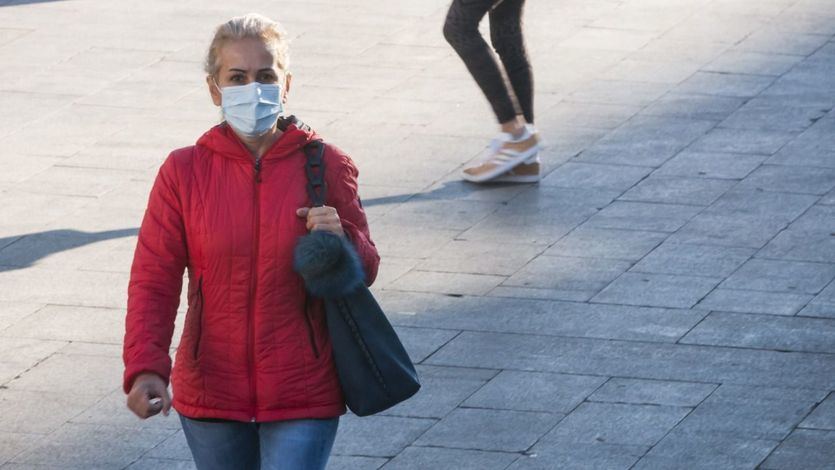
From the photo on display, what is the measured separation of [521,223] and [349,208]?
13.0 ft

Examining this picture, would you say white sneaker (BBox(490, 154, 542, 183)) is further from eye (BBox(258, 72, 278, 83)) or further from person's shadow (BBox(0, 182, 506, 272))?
eye (BBox(258, 72, 278, 83))

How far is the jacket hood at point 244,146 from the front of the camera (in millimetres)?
3871

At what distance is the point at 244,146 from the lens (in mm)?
3910

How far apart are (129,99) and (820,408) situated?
552cm

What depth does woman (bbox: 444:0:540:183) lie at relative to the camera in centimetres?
828

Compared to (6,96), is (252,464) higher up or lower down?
higher up

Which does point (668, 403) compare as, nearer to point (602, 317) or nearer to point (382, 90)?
point (602, 317)

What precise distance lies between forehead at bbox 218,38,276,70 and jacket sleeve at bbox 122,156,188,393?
0.27 meters

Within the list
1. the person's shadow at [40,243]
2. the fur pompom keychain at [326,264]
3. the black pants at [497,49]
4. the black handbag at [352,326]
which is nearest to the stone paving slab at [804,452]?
the black handbag at [352,326]

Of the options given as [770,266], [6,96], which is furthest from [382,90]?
[770,266]

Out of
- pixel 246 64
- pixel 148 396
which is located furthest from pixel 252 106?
pixel 148 396

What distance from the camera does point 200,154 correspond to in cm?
390

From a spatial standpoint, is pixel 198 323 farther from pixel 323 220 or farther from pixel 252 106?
pixel 252 106

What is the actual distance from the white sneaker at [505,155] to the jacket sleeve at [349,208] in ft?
14.4
